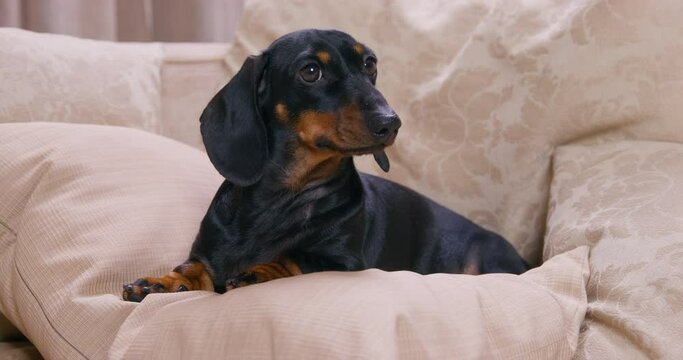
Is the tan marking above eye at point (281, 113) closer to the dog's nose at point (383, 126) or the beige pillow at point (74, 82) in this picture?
the dog's nose at point (383, 126)

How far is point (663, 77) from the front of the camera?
1.91 meters

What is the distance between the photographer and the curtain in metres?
2.86

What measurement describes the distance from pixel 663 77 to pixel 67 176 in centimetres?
134

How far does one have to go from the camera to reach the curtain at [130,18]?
2.86 metres

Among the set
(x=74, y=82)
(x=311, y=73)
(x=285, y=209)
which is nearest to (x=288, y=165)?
(x=285, y=209)

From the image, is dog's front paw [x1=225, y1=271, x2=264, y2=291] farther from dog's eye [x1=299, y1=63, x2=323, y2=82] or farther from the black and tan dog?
dog's eye [x1=299, y1=63, x2=323, y2=82]

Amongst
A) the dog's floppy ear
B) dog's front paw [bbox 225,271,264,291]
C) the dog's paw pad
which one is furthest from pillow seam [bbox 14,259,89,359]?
the dog's floppy ear

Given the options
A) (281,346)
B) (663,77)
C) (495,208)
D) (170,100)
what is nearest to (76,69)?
(170,100)

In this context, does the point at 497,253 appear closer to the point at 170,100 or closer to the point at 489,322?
the point at 489,322

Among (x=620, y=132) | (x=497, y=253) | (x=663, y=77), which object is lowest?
(x=497, y=253)

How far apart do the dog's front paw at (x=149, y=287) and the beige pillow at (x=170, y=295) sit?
0.04 m

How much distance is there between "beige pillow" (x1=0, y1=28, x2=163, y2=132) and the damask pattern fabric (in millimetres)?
384

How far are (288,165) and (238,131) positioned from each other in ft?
0.42

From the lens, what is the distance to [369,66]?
168 cm
